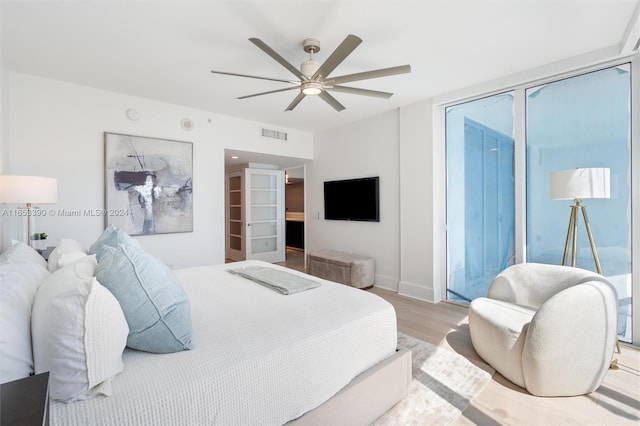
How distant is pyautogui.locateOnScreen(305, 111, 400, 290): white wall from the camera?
4383mm

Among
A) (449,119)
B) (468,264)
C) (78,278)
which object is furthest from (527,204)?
(78,278)

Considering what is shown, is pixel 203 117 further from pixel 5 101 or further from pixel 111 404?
pixel 111 404

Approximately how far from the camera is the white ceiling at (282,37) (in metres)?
2.06

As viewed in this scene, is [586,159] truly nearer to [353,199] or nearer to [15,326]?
[353,199]

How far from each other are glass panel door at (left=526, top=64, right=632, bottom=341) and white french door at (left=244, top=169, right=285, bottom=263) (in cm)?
466

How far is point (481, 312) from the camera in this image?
2.36 metres

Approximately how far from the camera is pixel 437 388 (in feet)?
6.57

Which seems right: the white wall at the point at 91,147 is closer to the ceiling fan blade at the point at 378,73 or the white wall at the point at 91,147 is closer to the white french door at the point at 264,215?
the white french door at the point at 264,215

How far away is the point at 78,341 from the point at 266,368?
66 centimetres

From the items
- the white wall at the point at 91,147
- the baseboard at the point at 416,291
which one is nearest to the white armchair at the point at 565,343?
the baseboard at the point at 416,291

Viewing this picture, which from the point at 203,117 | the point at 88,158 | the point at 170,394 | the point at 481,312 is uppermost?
the point at 203,117

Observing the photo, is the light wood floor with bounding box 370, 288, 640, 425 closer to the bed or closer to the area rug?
the area rug

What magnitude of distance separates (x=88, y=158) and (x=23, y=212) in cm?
83

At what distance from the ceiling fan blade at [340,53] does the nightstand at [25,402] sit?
205 centimetres
